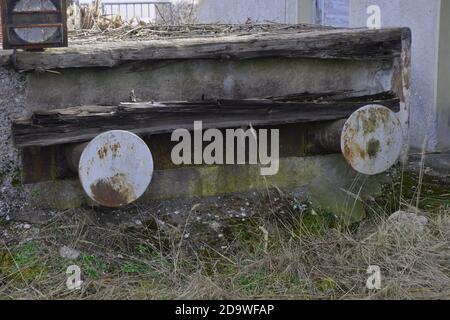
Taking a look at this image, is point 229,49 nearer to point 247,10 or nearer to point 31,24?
point 31,24

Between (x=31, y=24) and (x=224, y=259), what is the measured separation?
170cm

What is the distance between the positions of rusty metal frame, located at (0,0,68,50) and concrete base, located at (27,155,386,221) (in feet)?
2.66

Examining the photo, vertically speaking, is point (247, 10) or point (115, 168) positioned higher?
point (247, 10)

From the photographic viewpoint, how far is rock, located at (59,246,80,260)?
12.8 feet

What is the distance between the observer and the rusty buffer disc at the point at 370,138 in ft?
14.7

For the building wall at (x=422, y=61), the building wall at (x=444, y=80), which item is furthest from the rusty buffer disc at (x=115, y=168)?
the building wall at (x=444, y=80)

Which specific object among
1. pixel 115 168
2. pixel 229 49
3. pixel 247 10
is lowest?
pixel 115 168

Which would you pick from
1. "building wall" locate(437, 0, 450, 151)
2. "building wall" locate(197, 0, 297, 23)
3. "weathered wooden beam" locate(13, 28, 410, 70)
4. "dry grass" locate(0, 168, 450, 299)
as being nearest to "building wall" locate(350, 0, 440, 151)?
"building wall" locate(437, 0, 450, 151)

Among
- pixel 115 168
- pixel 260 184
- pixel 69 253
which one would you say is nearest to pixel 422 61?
pixel 260 184

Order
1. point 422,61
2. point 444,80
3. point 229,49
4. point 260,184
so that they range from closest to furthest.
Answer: point 229,49, point 260,184, point 444,80, point 422,61

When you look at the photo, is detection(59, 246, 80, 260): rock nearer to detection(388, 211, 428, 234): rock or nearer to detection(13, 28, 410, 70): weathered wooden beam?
detection(13, 28, 410, 70): weathered wooden beam

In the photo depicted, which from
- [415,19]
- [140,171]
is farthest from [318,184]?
[415,19]

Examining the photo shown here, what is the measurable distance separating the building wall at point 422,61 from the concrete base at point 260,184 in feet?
5.80

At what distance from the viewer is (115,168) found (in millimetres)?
3953
